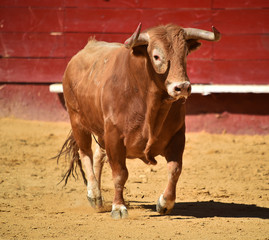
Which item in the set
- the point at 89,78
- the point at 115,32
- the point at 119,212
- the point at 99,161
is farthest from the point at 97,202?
the point at 115,32

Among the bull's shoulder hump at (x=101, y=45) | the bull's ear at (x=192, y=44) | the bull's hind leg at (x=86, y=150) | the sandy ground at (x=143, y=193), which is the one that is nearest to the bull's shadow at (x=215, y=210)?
the sandy ground at (x=143, y=193)

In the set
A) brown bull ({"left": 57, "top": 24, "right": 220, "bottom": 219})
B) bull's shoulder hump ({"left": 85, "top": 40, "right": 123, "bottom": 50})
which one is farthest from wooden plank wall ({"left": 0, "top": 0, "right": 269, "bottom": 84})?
brown bull ({"left": 57, "top": 24, "right": 220, "bottom": 219})

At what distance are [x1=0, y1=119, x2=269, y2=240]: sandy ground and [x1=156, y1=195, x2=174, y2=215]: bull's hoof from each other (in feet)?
0.24

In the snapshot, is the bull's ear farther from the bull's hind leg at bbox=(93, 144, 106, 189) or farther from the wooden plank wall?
the wooden plank wall

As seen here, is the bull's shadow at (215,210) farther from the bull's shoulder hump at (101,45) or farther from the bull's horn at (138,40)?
the bull's shoulder hump at (101,45)

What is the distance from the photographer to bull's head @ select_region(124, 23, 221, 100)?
4.39 m

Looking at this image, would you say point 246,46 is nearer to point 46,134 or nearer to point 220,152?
point 220,152

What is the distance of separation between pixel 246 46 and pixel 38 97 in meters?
3.20

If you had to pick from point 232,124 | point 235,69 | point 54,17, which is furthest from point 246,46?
point 54,17

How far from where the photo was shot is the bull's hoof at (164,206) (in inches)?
194

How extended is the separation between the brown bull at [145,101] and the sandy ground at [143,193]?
1.30 ft

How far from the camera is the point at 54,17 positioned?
961 cm

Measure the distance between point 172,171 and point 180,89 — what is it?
0.85 metres

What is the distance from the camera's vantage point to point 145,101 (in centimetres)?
496
